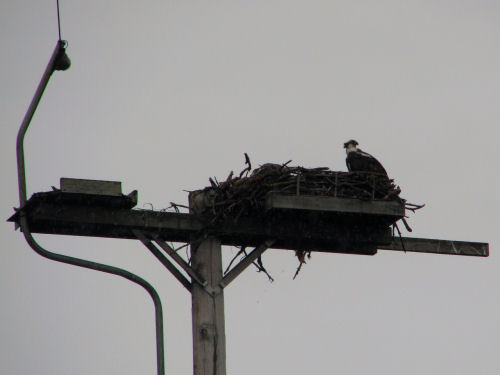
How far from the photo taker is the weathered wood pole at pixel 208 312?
6.95 metres

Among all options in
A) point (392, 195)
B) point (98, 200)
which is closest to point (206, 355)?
point (98, 200)

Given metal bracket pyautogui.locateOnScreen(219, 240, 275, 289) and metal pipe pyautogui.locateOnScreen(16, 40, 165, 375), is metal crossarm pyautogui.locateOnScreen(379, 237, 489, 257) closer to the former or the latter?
metal bracket pyautogui.locateOnScreen(219, 240, 275, 289)

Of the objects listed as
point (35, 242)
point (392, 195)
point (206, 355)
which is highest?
point (392, 195)

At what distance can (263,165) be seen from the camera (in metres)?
9.26

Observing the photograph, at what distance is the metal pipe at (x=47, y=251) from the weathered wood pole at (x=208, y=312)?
2.08 feet

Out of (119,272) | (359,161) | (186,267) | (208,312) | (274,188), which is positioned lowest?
(208,312)

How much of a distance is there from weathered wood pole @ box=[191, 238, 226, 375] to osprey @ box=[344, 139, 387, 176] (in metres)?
4.15

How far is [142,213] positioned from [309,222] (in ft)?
4.52

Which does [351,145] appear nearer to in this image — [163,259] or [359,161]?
[359,161]

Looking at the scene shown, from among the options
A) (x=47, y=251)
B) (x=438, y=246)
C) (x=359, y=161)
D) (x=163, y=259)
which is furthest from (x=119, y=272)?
(x=359, y=161)

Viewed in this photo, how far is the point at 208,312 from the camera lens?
712 cm

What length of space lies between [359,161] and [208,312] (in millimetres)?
5335

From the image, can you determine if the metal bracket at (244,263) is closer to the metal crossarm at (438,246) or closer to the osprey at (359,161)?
the metal crossarm at (438,246)

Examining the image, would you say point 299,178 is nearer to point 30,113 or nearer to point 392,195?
point 392,195
